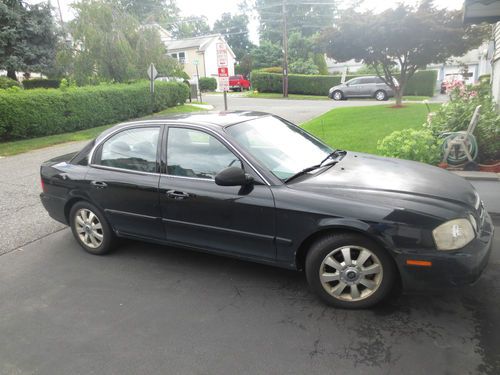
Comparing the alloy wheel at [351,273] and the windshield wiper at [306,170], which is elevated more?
the windshield wiper at [306,170]

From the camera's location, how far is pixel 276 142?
400cm

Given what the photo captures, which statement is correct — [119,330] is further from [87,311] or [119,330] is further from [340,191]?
[340,191]

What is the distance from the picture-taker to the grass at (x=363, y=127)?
935 centimetres

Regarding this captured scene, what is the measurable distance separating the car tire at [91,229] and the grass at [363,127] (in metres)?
5.66

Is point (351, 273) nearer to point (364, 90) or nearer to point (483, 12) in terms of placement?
point (483, 12)

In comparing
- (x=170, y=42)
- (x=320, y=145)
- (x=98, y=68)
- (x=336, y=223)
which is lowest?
(x=336, y=223)

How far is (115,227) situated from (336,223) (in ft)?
7.94

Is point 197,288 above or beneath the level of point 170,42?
beneath

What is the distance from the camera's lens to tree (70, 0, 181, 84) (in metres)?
19.3

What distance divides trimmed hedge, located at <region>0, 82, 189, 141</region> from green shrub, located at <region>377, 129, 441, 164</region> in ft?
37.7

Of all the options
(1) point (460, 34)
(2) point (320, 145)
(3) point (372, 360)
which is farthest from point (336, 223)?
(1) point (460, 34)

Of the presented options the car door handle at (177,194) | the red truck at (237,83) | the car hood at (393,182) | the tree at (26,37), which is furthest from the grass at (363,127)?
the red truck at (237,83)

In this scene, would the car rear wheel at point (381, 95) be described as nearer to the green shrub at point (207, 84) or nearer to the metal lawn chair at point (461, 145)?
the green shrub at point (207, 84)

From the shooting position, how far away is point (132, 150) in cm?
420
